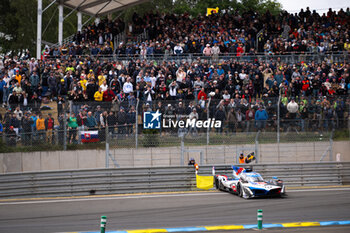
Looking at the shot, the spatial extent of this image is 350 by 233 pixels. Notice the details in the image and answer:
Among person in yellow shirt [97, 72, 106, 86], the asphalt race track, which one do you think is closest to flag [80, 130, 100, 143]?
the asphalt race track

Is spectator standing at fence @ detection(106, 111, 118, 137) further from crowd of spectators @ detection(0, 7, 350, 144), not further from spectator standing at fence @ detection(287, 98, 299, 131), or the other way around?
spectator standing at fence @ detection(287, 98, 299, 131)

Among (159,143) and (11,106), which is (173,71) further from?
(11,106)

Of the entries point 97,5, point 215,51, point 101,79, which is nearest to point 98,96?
point 101,79

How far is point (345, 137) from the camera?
755 inches

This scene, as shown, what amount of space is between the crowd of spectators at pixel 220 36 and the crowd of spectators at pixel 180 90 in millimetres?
152

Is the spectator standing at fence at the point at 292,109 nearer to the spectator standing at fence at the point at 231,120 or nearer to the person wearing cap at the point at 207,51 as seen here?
the spectator standing at fence at the point at 231,120

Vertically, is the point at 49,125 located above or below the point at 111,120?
below

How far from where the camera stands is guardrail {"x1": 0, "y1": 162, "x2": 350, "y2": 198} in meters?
15.6

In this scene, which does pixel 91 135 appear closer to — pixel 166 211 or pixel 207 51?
pixel 166 211

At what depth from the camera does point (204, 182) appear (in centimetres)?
1659

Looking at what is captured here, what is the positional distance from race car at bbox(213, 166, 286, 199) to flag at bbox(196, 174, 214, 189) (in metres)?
0.40

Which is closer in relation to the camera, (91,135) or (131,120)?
(91,135)

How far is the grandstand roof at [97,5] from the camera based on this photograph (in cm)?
3282
